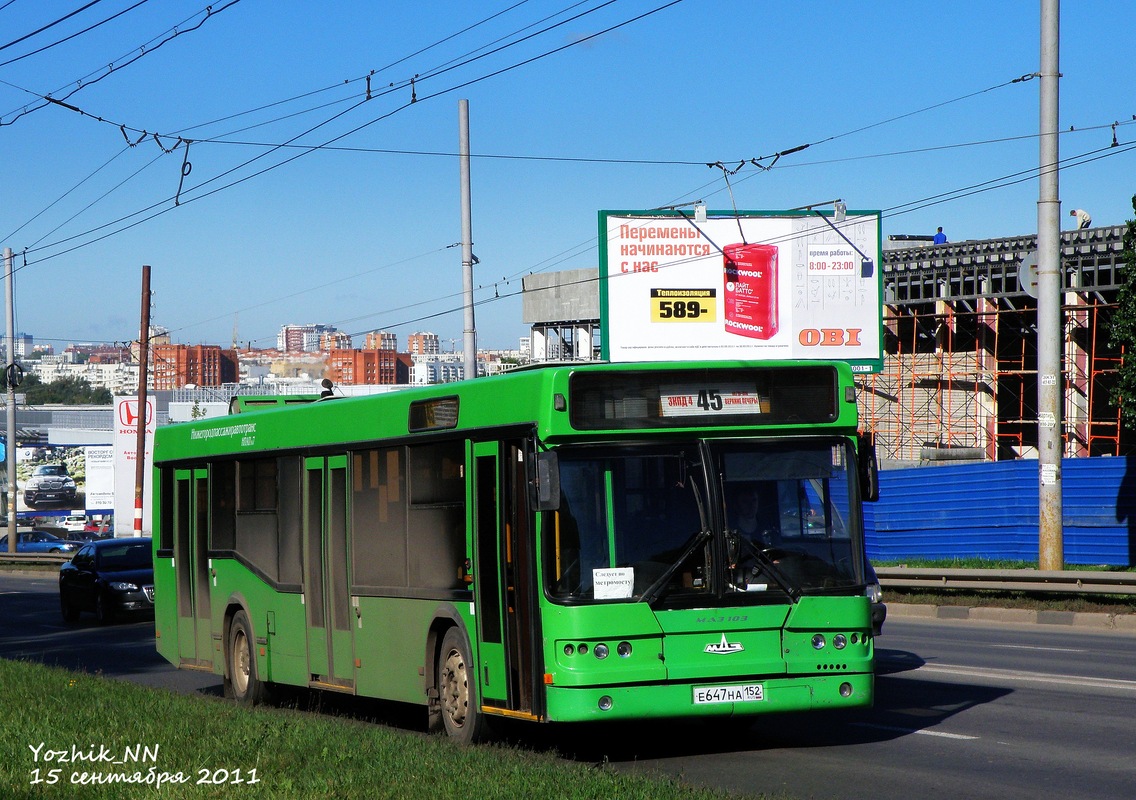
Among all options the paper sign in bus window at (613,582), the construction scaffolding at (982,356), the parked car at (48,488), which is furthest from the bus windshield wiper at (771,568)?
the parked car at (48,488)

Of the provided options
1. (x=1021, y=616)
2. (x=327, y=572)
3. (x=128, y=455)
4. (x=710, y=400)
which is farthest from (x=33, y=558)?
(x=710, y=400)

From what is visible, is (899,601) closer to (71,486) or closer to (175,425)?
(175,425)

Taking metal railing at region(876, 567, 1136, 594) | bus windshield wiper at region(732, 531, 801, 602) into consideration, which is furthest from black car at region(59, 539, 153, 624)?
bus windshield wiper at region(732, 531, 801, 602)

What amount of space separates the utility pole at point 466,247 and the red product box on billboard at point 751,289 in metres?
8.18

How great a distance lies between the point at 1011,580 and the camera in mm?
23000

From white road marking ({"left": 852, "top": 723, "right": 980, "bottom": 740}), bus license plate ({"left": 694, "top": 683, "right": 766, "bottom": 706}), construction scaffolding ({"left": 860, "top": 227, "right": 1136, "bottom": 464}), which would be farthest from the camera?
construction scaffolding ({"left": 860, "top": 227, "right": 1136, "bottom": 464})

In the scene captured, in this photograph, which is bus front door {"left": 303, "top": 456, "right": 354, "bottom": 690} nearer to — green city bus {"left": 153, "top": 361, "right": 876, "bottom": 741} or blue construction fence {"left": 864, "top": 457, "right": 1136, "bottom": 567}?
green city bus {"left": 153, "top": 361, "right": 876, "bottom": 741}

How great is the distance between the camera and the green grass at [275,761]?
7570 mm

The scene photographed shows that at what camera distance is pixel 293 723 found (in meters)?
10.2

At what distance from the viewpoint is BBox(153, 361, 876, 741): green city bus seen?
907cm

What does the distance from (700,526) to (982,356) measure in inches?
1746

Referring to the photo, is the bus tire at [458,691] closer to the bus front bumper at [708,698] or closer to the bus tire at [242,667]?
the bus front bumper at [708,698]

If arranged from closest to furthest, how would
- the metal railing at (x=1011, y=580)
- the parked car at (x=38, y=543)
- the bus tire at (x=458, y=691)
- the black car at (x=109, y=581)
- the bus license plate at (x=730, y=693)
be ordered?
the bus license plate at (x=730, y=693) → the bus tire at (x=458, y=691) → the metal railing at (x=1011, y=580) → the black car at (x=109, y=581) → the parked car at (x=38, y=543)

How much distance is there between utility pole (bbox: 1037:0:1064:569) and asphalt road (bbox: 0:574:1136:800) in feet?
14.7
